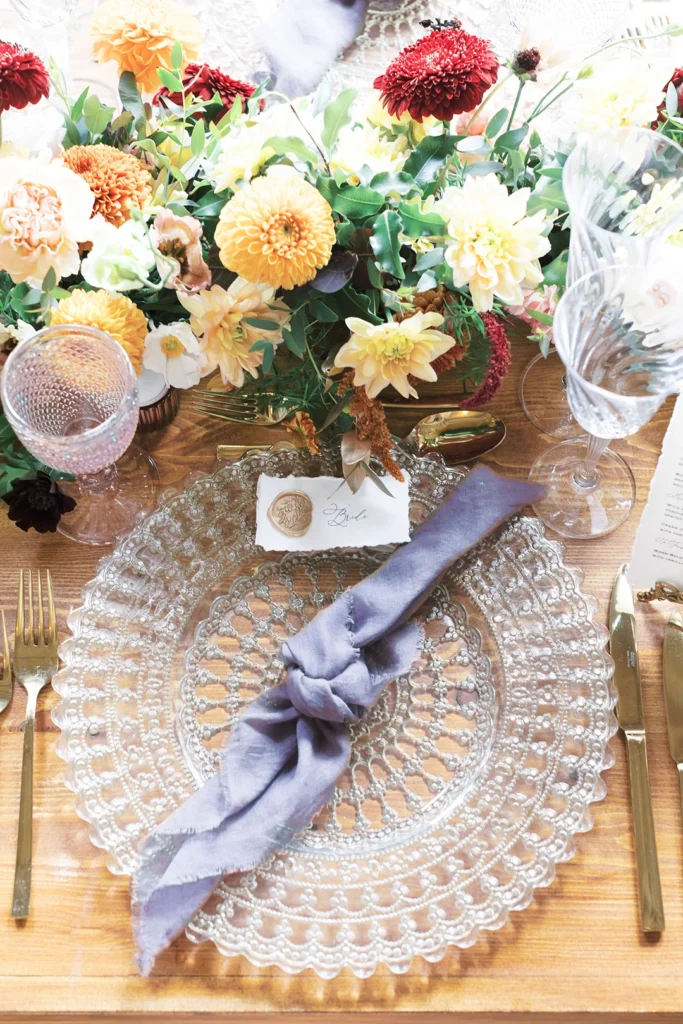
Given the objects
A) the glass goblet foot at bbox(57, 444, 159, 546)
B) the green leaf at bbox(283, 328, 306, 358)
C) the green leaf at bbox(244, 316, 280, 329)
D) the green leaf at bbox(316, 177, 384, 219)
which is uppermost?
the green leaf at bbox(316, 177, 384, 219)

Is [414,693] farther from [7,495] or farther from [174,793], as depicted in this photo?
[7,495]

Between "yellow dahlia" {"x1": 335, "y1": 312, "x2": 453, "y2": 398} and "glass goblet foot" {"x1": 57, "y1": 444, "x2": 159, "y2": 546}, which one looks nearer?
"yellow dahlia" {"x1": 335, "y1": 312, "x2": 453, "y2": 398}

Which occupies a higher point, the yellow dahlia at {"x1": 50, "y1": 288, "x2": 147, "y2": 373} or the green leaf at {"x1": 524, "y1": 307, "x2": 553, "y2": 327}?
the green leaf at {"x1": 524, "y1": 307, "x2": 553, "y2": 327}

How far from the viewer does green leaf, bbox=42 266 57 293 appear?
75 centimetres

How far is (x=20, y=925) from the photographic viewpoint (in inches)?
30.5

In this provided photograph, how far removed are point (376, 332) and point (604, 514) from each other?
1.21ft

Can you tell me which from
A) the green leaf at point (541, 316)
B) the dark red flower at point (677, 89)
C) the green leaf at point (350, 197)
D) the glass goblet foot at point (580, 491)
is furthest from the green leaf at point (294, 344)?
the dark red flower at point (677, 89)

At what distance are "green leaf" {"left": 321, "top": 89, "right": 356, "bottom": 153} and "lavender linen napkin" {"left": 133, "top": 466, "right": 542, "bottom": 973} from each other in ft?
1.18

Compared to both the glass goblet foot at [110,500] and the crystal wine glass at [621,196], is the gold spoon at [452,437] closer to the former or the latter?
the glass goblet foot at [110,500]

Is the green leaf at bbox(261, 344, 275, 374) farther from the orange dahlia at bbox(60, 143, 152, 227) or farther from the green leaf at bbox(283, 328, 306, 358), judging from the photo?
the orange dahlia at bbox(60, 143, 152, 227)

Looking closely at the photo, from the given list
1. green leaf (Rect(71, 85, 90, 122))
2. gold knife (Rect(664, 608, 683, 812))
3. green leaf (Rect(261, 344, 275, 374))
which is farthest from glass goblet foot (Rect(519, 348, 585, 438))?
green leaf (Rect(71, 85, 90, 122))

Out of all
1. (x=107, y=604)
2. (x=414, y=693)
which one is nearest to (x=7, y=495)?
(x=107, y=604)

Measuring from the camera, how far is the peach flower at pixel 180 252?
718 millimetres

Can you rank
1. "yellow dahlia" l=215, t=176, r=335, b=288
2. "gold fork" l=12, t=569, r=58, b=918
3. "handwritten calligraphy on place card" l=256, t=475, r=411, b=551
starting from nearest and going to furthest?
"yellow dahlia" l=215, t=176, r=335, b=288
"gold fork" l=12, t=569, r=58, b=918
"handwritten calligraphy on place card" l=256, t=475, r=411, b=551
